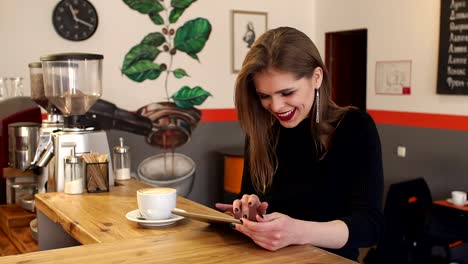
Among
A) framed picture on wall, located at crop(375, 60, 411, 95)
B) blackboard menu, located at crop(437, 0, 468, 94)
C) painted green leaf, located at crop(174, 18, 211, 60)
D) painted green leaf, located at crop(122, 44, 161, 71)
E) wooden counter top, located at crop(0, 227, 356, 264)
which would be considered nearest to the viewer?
wooden counter top, located at crop(0, 227, 356, 264)

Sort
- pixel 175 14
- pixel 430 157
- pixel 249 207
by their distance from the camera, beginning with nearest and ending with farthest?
pixel 249 207 < pixel 430 157 < pixel 175 14

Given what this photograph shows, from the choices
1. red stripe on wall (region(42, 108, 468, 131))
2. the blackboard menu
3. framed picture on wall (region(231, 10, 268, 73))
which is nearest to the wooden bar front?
red stripe on wall (region(42, 108, 468, 131))

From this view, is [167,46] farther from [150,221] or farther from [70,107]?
[150,221]

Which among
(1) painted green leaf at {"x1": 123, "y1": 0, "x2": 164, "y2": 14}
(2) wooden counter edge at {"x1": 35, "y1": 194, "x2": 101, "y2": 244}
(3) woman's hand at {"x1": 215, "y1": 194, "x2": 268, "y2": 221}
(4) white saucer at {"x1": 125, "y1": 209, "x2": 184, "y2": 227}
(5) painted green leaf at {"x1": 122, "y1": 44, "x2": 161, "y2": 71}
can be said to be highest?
(1) painted green leaf at {"x1": 123, "y1": 0, "x2": 164, "y2": 14}

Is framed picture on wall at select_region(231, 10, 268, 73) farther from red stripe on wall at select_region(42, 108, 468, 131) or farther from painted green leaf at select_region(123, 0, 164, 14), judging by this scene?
painted green leaf at select_region(123, 0, 164, 14)

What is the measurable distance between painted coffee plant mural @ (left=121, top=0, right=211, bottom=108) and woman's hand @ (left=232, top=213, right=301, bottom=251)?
388cm

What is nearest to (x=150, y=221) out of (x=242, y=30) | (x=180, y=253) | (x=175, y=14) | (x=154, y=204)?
(x=154, y=204)

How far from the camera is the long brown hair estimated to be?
1560 mm

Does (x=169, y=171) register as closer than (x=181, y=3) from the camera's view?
No

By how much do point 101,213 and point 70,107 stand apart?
0.82 metres

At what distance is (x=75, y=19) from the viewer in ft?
15.1

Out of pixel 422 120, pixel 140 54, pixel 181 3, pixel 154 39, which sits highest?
pixel 181 3

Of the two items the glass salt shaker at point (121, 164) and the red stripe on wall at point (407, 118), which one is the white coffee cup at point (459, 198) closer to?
the red stripe on wall at point (407, 118)

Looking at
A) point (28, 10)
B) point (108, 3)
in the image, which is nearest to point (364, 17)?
point (108, 3)
